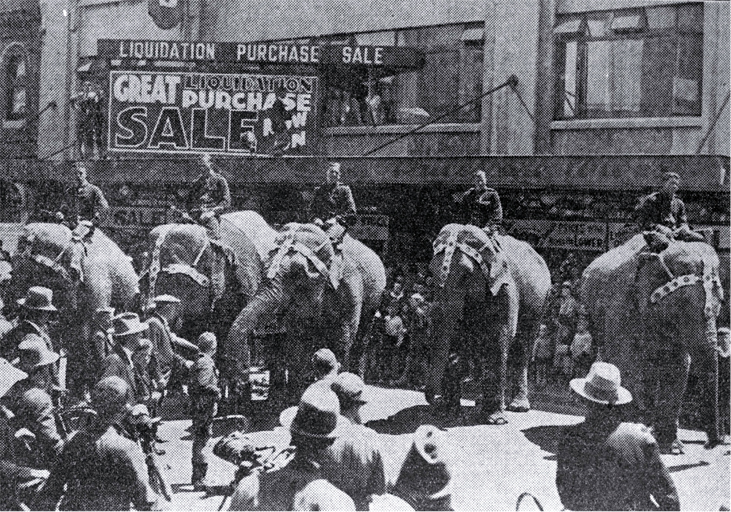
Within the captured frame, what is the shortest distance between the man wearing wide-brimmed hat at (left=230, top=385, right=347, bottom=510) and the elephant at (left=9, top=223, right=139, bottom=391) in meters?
4.92

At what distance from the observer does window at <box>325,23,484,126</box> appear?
1639cm

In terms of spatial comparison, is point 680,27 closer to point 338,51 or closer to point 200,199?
point 338,51

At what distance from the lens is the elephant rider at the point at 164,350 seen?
26.8ft

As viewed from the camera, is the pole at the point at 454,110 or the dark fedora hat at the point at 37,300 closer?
the dark fedora hat at the point at 37,300

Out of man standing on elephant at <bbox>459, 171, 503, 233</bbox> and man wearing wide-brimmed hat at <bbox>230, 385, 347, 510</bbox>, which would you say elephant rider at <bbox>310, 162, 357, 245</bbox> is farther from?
man wearing wide-brimmed hat at <bbox>230, 385, 347, 510</bbox>

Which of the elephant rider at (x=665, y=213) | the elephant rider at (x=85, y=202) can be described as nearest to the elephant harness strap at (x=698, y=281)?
the elephant rider at (x=665, y=213)

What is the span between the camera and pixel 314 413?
4586mm

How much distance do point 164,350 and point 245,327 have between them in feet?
3.96

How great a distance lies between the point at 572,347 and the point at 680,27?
5.45m

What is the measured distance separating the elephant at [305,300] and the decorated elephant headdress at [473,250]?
3.84ft

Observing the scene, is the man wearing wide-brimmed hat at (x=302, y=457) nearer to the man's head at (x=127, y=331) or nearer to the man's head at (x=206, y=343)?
the man's head at (x=127, y=331)

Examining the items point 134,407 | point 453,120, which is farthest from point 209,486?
point 453,120

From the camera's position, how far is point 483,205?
981 centimetres

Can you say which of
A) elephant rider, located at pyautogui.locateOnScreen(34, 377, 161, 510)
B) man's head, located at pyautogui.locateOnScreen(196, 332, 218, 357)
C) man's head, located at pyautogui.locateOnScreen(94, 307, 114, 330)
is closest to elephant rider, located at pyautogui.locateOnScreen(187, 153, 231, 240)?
man's head, located at pyautogui.locateOnScreen(94, 307, 114, 330)
